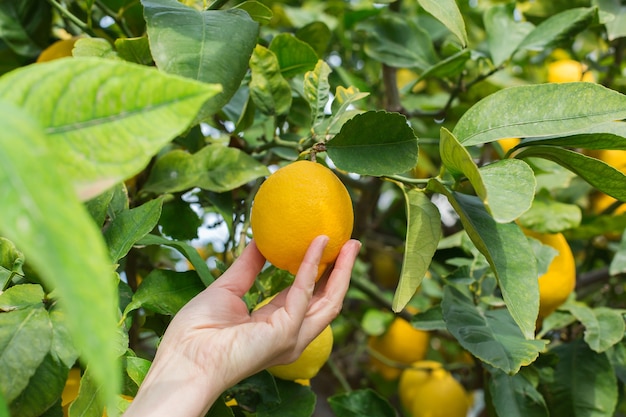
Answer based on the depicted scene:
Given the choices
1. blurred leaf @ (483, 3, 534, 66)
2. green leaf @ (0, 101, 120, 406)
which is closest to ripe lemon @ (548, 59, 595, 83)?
blurred leaf @ (483, 3, 534, 66)

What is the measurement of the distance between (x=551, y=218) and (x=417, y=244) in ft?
1.59

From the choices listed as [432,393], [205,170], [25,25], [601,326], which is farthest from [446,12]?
[432,393]

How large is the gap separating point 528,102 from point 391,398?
1.36 meters

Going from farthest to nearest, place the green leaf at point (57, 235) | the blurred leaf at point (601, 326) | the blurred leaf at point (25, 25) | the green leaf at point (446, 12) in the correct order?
the blurred leaf at point (25, 25) < the blurred leaf at point (601, 326) < the green leaf at point (446, 12) < the green leaf at point (57, 235)

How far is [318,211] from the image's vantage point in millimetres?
741

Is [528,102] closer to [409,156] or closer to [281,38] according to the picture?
A: [409,156]

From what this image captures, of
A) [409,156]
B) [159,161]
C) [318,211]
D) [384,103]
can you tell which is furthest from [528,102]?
[384,103]

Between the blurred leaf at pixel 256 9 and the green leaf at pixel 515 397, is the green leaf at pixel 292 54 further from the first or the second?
the green leaf at pixel 515 397

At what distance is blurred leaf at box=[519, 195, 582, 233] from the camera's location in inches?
44.9

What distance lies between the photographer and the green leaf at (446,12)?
82 cm

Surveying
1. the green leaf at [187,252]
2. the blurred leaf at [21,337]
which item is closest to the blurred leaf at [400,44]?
the green leaf at [187,252]

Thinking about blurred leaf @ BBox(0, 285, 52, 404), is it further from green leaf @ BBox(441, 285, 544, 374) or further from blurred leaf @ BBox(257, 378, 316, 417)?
green leaf @ BBox(441, 285, 544, 374)

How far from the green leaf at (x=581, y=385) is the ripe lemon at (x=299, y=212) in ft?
1.99

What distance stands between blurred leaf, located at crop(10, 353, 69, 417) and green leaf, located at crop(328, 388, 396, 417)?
0.55 metres
